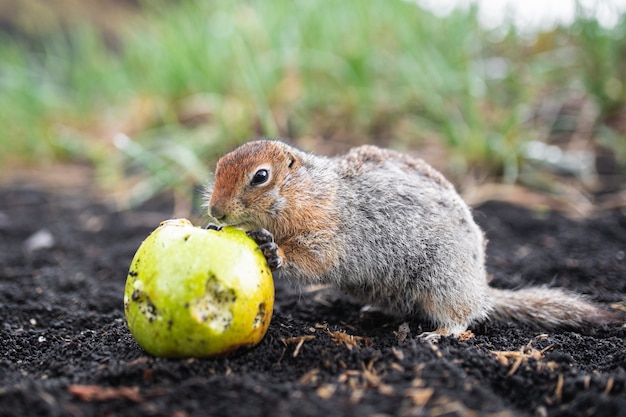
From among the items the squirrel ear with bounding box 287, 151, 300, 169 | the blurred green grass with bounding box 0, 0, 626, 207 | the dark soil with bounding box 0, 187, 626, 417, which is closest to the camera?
the dark soil with bounding box 0, 187, 626, 417

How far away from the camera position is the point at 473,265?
312cm

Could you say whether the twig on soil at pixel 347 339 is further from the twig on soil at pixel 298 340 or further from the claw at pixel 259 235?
the claw at pixel 259 235

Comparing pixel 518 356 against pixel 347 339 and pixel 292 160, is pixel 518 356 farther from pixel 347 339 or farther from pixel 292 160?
pixel 292 160

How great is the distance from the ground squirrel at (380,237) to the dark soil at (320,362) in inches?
5.7

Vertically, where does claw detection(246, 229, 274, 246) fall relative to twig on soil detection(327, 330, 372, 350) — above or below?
above

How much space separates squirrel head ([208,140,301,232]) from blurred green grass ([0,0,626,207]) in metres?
2.40

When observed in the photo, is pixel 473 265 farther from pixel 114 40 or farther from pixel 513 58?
pixel 114 40

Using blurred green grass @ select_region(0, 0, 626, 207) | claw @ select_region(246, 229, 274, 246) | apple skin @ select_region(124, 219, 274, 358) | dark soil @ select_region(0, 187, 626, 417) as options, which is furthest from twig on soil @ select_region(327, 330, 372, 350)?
blurred green grass @ select_region(0, 0, 626, 207)

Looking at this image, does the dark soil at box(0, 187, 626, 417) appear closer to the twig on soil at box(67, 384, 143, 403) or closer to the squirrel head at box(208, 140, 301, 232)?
the twig on soil at box(67, 384, 143, 403)

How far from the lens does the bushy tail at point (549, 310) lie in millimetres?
3033

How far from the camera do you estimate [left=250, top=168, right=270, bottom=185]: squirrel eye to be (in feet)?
9.62

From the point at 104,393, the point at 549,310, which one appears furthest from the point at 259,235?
the point at 549,310

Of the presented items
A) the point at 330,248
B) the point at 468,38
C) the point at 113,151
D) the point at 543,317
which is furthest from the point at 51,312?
the point at 468,38

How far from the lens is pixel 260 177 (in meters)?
2.95
